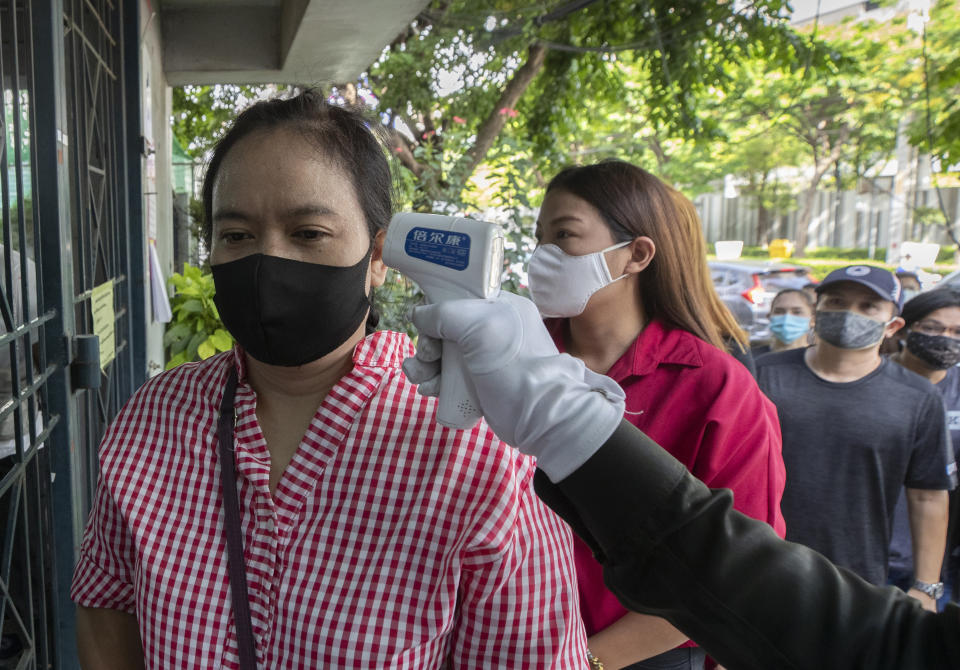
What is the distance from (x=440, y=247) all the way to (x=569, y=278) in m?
1.18

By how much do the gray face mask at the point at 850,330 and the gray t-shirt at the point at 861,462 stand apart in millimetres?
168

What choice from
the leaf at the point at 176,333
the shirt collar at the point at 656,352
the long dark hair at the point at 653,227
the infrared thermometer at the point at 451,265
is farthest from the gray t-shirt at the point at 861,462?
the leaf at the point at 176,333

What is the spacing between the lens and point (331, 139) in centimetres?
130

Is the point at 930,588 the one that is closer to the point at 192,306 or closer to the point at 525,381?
the point at 525,381

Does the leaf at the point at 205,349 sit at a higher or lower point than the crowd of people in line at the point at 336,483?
lower

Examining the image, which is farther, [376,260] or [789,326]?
[789,326]

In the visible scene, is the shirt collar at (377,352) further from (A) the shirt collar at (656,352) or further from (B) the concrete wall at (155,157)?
(B) the concrete wall at (155,157)

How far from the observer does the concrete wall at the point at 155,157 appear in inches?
148

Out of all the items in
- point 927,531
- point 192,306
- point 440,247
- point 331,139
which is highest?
point 331,139

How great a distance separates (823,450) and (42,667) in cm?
255

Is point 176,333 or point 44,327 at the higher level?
point 44,327

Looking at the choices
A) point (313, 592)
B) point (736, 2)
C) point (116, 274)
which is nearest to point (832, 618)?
point (313, 592)

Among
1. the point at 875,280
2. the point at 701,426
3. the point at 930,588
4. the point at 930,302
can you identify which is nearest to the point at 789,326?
the point at 930,302

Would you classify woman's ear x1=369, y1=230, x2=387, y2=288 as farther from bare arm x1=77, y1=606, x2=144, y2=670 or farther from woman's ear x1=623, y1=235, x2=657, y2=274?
woman's ear x1=623, y1=235, x2=657, y2=274
